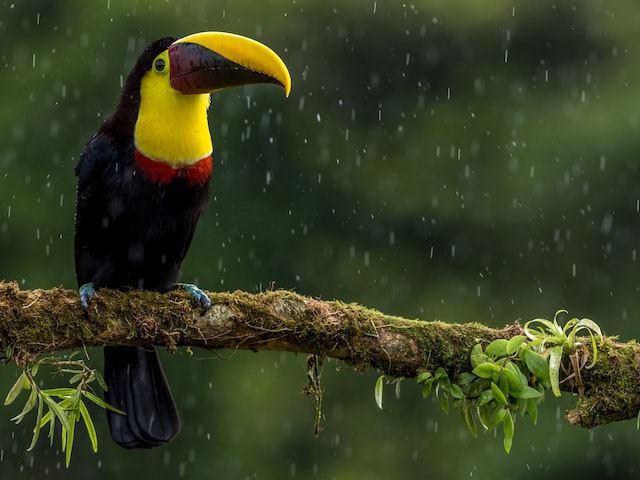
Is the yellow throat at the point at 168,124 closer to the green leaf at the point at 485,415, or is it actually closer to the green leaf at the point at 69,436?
the green leaf at the point at 69,436

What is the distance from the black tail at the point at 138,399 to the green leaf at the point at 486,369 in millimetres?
995

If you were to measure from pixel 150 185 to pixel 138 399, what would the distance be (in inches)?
24.7

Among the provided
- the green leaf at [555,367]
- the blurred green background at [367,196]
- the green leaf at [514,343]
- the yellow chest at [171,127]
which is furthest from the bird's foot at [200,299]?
the blurred green background at [367,196]

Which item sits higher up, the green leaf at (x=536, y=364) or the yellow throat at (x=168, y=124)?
the yellow throat at (x=168, y=124)

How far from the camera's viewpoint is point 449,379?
327 centimetres

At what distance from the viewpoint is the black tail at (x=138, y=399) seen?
3.68 meters

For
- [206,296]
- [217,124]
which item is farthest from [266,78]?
[217,124]

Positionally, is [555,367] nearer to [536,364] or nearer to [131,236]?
[536,364]

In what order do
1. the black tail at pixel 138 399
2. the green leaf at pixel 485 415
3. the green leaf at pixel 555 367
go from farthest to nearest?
the black tail at pixel 138 399 < the green leaf at pixel 485 415 < the green leaf at pixel 555 367

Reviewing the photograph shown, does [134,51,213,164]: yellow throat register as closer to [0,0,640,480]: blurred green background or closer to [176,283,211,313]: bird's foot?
[176,283,211,313]: bird's foot

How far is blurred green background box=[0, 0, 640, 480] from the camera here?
25.1ft

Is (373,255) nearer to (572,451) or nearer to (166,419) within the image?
(572,451)

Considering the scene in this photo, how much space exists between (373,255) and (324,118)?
0.92 m

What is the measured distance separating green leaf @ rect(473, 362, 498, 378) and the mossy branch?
0.09 metres
